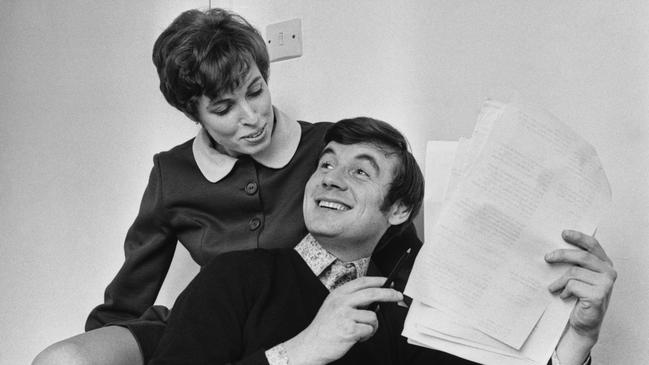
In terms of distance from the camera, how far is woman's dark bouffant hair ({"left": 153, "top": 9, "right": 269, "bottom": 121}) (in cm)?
156

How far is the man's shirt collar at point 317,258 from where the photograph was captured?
1462 mm

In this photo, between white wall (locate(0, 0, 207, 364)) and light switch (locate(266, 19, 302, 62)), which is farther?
white wall (locate(0, 0, 207, 364))

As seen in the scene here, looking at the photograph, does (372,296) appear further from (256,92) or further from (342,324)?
(256,92)

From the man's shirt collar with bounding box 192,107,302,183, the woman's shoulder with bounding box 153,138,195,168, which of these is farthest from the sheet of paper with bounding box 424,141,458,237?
the woman's shoulder with bounding box 153,138,195,168

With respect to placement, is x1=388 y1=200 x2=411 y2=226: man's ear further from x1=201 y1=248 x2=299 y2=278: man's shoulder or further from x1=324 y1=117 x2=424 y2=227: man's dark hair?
x1=201 y1=248 x2=299 y2=278: man's shoulder

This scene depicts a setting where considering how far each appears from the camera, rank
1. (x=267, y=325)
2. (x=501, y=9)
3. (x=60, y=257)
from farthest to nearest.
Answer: (x=60, y=257) → (x=501, y=9) → (x=267, y=325)

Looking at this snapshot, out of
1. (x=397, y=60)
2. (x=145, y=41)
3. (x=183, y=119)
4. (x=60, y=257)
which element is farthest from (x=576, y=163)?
(x=60, y=257)

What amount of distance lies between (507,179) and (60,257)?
1757mm

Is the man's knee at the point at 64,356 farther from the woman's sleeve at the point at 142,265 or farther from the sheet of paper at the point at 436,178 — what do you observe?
the sheet of paper at the point at 436,178

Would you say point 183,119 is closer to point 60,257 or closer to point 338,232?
point 60,257

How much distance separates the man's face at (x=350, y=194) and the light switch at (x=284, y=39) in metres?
0.53

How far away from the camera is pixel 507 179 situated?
1.19 metres

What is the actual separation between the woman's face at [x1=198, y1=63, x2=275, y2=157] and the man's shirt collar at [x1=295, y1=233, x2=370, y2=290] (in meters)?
0.24

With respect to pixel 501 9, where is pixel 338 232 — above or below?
below
